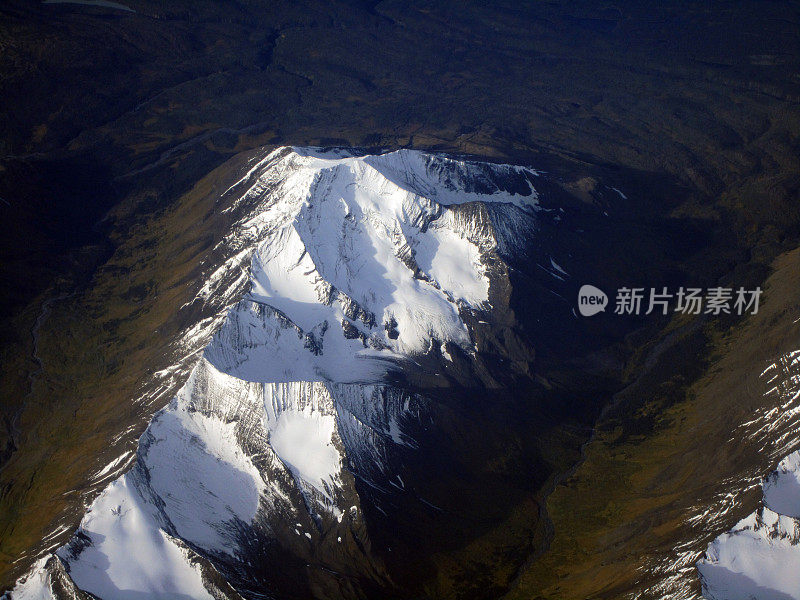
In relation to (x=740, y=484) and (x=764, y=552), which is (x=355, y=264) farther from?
(x=764, y=552)

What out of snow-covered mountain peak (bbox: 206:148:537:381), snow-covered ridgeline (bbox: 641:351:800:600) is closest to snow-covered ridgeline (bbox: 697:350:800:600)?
snow-covered ridgeline (bbox: 641:351:800:600)

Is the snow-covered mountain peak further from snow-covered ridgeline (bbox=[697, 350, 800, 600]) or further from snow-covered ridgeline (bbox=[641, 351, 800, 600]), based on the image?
snow-covered ridgeline (bbox=[697, 350, 800, 600])

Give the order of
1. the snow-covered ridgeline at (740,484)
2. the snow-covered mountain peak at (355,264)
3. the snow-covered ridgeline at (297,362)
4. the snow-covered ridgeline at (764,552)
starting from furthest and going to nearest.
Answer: the snow-covered mountain peak at (355,264), the snow-covered ridgeline at (297,362), the snow-covered ridgeline at (740,484), the snow-covered ridgeline at (764,552)

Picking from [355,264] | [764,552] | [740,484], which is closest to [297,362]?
[355,264]

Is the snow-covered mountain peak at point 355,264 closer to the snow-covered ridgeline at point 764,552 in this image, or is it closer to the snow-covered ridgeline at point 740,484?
the snow-covered ridgeline at point 740,484

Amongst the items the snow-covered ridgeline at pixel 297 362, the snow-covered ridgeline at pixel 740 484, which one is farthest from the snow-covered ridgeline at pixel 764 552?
the snow-covered ridgeline at pixel 297 362

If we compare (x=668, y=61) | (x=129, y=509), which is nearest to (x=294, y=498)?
(x=129, y=509)

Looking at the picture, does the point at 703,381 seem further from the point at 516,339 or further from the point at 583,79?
the point at 583,79
